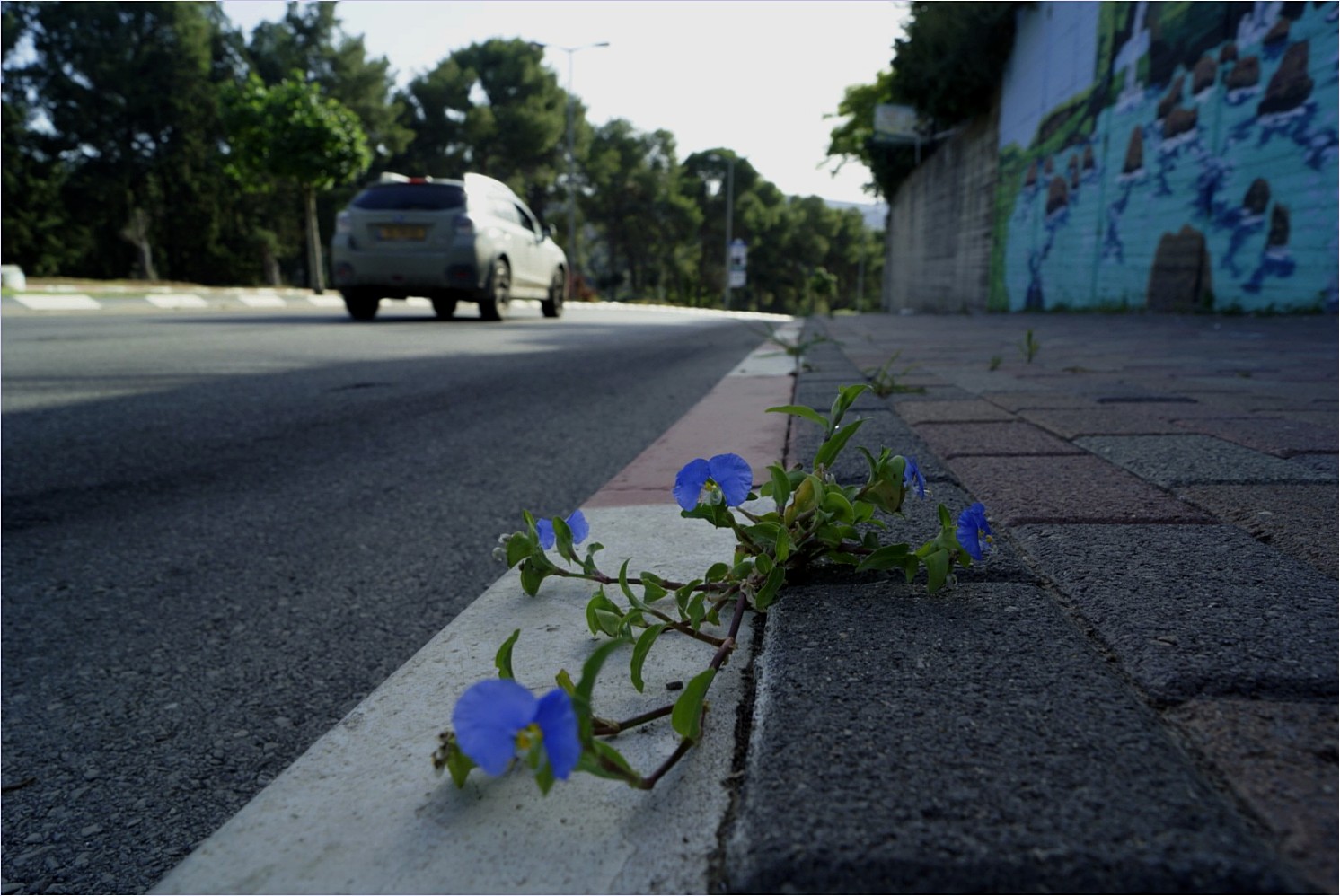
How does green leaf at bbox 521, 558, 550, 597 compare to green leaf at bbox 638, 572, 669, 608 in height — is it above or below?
below

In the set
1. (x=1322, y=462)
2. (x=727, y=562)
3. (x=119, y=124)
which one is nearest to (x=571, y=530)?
(x=727, y=562)

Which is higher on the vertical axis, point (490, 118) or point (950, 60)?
point (490, 118)

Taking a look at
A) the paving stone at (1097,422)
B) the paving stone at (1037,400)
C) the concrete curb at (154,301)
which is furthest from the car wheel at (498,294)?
the paving stone at (1097,422)

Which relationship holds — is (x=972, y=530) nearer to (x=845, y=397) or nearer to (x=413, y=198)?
(x=845, y=397)

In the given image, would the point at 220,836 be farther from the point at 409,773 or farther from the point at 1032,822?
the point at 1032,822

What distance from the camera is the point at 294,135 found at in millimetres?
17797

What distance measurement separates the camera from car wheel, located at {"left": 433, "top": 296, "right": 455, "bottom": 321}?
33.5 feet

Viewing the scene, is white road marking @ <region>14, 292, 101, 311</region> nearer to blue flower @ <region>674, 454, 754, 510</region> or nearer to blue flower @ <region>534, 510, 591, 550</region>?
blue flower @ <region>534, 510, 591, 550</region>

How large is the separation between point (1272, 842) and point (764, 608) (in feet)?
1.64

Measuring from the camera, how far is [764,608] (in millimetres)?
933

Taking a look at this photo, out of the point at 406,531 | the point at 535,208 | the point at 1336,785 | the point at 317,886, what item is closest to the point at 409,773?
the point at 317,886

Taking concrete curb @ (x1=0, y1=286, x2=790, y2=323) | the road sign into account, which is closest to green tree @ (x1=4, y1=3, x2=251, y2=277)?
concrete curb @ (x1=0, y1=286, x2=790, y2=323)

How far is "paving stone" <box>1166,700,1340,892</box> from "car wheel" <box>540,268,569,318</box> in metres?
11.7

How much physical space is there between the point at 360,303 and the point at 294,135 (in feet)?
33.9
